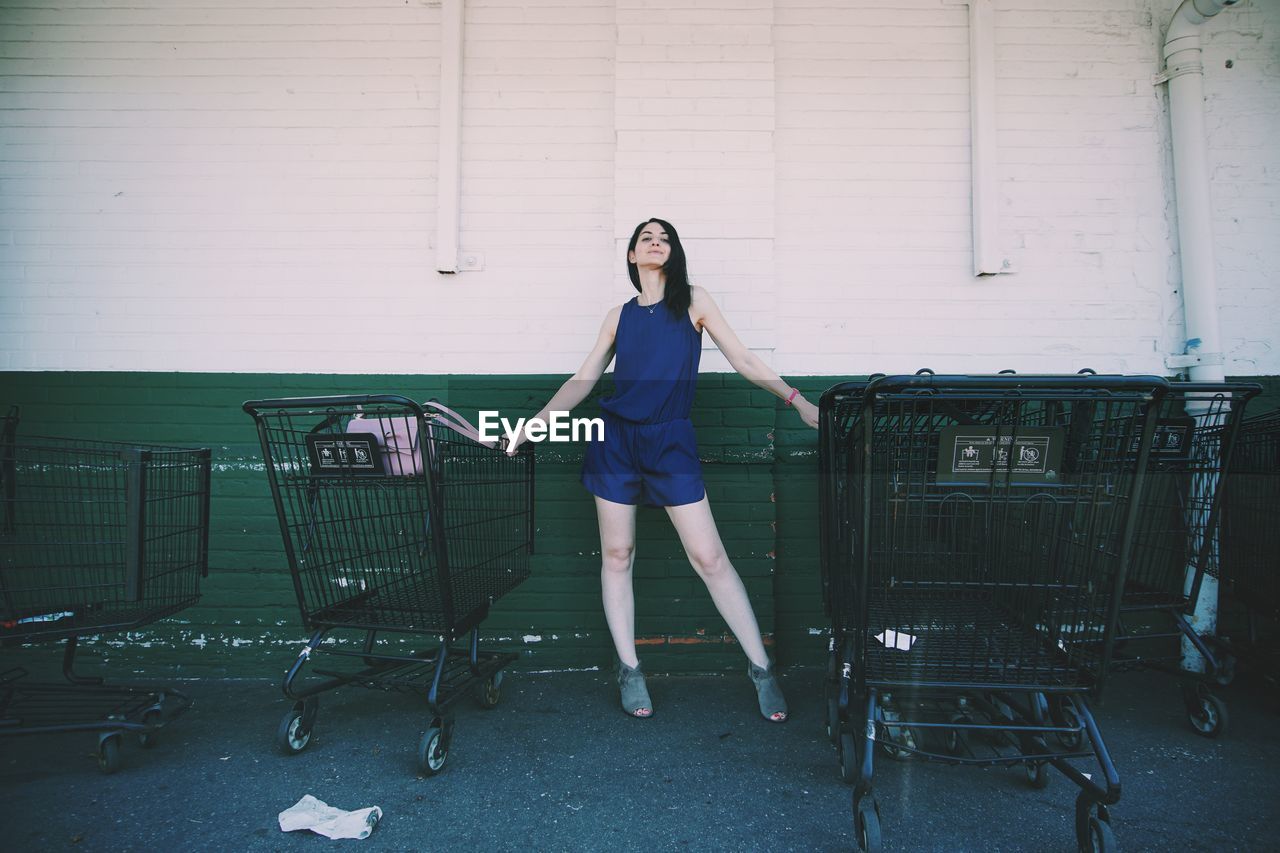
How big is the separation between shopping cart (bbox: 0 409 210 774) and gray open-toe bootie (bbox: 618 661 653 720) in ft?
5.86

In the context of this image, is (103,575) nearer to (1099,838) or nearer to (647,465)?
(647,465)

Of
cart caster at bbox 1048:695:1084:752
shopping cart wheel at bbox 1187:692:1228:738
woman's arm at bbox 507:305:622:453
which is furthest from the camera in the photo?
woman's arm at bbox 507:305:622:453

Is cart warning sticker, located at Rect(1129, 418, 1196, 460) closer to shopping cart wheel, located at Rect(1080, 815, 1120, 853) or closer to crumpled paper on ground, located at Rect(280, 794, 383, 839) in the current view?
shopping cart wheel, located at Rect(1080, 815, 1120, 853)

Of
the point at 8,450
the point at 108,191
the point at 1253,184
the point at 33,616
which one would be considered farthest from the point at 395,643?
the point at 1253,184

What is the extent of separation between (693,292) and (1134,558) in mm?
2215

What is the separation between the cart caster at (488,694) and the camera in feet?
10.2

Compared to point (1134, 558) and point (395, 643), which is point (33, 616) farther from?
point (1134, 558)

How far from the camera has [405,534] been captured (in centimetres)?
278

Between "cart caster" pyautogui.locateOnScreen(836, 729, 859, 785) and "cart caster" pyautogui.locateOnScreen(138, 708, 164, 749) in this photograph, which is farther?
"cart caster" pyautogui.locateOnScreen(138, 708, 164, 749)

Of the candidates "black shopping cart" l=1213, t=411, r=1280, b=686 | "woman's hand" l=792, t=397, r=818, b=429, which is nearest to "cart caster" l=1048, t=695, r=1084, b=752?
"black shopping cart" l=1213, t=411, r=1280, b=686

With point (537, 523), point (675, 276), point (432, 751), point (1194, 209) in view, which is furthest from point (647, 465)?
point (1194, 209)

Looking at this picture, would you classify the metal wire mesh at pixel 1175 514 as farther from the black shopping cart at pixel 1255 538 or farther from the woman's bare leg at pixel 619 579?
the woman's bare leg at pixel 619 579

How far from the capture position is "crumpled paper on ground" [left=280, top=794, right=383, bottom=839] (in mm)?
2209

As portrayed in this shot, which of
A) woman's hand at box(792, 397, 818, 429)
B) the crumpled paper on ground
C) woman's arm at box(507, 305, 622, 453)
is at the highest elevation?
woman's arm at box(507, 305, 622, 453)
